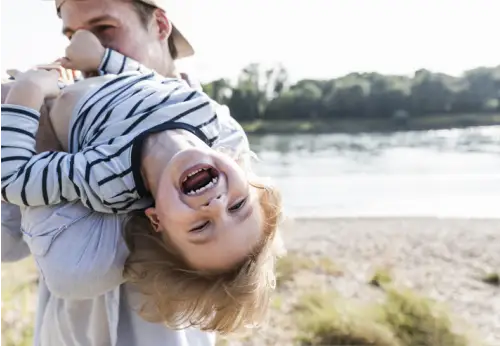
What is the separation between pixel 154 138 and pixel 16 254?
382 millimetres

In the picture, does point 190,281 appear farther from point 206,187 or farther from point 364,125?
point 364,125

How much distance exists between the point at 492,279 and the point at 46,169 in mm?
5166

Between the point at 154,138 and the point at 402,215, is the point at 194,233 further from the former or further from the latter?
the point at 402,215

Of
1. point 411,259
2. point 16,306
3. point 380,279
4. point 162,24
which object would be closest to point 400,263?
point 411,259

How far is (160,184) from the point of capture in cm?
98

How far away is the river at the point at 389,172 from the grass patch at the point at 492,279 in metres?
3.15

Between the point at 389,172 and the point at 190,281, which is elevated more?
the point at 190,281

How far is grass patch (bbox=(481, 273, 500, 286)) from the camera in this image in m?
5.45

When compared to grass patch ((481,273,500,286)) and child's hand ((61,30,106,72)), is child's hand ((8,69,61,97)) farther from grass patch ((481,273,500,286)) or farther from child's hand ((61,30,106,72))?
grass patch ((481,273,500,286))

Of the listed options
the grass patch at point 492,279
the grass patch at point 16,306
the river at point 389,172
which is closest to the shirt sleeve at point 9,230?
the grass patch at point 16,306

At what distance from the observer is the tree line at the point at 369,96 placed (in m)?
11.6

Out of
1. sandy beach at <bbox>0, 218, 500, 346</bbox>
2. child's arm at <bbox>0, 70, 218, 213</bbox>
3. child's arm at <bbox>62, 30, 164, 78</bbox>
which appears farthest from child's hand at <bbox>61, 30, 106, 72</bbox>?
sandy beach at <bbox>0, 218, 500, 346</bbox>

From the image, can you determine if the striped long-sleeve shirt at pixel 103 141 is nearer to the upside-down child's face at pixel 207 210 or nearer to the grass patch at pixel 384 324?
the upside-down child's face at pixel 207 210

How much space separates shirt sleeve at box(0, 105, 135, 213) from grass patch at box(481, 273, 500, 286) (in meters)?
5.02
